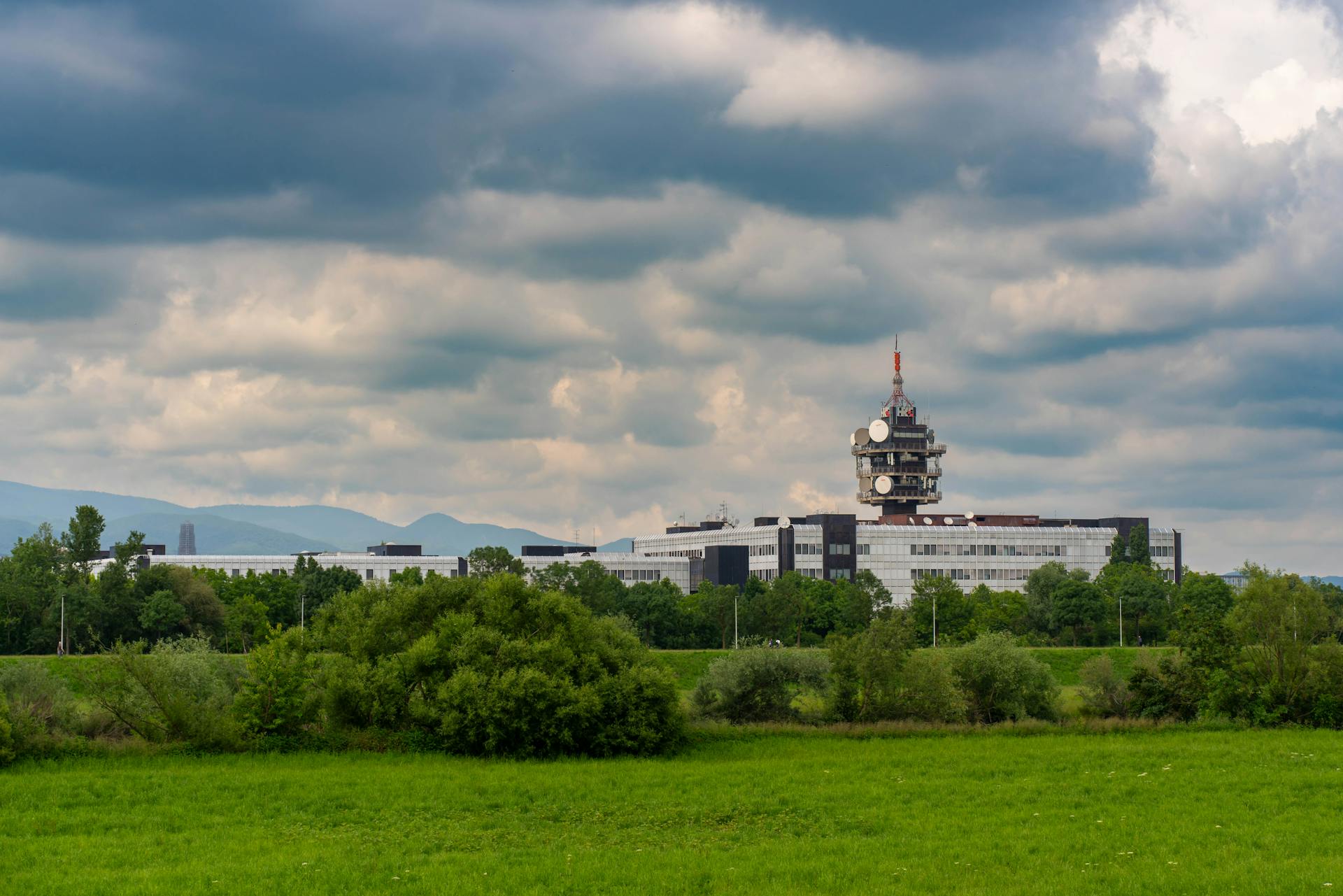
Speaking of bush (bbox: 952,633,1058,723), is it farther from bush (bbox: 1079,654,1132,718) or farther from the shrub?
bush (bbox: 1079,654,1132,718)

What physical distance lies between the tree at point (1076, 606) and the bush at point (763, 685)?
9652 cm

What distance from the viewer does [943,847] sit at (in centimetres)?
3972

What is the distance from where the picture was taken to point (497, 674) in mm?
59219

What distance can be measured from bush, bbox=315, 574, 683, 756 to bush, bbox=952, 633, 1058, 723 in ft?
69.9

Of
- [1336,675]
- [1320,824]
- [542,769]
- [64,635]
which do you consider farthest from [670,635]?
[1320,824]

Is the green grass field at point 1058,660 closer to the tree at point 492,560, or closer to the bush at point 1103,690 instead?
the bush at point 1103,690

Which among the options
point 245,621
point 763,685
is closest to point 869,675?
point 763,685

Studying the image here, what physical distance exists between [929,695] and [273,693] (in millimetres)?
34149

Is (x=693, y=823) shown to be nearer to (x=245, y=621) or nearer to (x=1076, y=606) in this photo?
(x=245, y=621)

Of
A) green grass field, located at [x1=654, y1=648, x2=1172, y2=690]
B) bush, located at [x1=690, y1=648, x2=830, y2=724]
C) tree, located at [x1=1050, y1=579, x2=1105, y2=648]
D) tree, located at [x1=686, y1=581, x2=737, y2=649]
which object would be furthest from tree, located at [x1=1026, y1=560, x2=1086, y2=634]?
bush, located at [x1=690, y1=648, x2=830, y2=724]

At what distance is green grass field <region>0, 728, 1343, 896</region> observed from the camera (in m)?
35.5

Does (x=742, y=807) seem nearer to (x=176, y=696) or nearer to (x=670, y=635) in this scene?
(x=176, y=696)

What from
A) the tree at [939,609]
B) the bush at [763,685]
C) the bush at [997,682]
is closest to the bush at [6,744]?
the bush at [763,685]

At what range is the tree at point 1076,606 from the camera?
162875 millimetres
